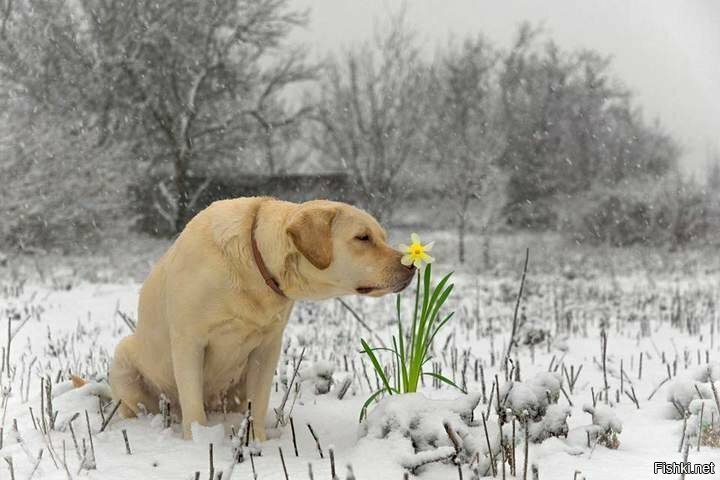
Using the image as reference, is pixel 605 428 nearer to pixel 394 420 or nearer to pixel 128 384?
pixel 394 420

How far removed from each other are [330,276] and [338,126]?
633 inches

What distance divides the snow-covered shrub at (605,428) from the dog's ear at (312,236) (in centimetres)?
134

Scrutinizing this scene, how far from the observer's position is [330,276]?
309 centimetres

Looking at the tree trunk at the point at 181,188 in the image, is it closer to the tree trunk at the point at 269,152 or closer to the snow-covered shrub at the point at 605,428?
the tree trunk at the point at 269,152

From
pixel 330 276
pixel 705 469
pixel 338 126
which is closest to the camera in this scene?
pixel 705 469

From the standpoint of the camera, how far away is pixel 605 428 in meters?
2.98

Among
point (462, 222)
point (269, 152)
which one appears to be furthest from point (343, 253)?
point (269, 152)

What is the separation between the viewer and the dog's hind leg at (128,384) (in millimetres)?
3615

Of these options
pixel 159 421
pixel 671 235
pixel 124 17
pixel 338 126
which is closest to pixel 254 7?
pixel 124 17

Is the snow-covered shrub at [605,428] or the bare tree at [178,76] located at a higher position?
the bare tree at [178,76]

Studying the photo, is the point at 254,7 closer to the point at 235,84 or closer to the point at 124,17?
the point at 235,84

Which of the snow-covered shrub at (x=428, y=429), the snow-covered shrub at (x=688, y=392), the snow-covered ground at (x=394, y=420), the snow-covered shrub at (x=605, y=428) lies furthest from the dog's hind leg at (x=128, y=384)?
the snow-covered shrub at (x=688, y=392)

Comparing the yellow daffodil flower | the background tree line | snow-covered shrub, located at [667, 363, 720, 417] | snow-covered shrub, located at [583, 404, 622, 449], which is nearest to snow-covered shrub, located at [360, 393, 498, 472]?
snow-covered shrub, located at [583, 404, 622, 449]

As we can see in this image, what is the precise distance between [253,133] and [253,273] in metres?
19.4
